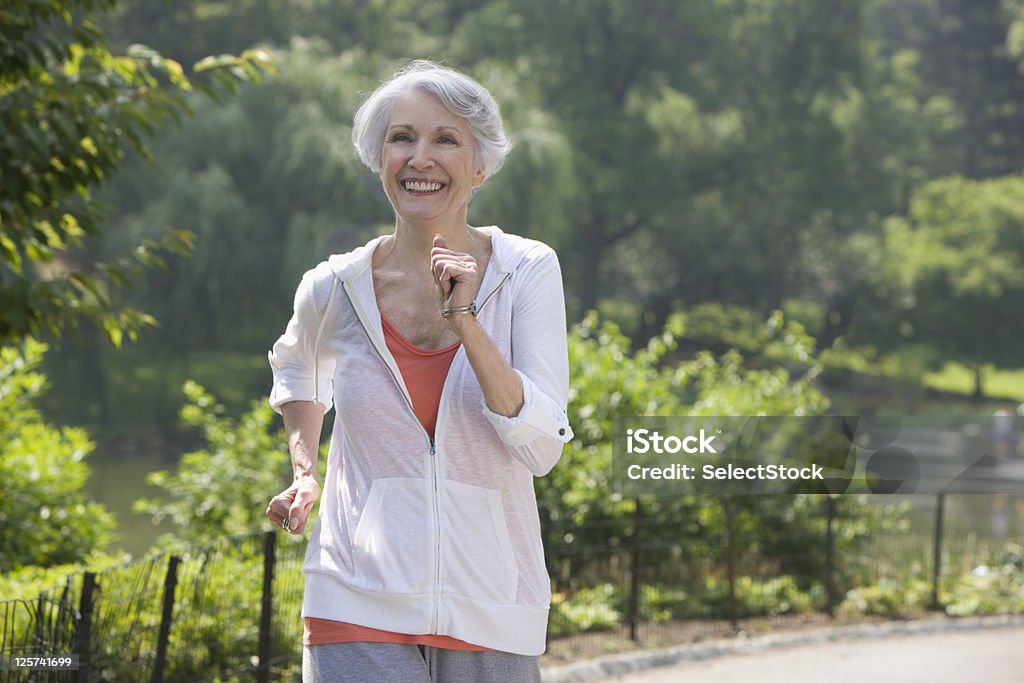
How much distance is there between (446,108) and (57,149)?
3207 mm

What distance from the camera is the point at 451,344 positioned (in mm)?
2549

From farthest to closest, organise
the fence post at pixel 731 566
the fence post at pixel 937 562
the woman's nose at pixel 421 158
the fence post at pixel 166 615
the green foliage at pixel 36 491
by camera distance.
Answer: the fence post at pixel 937 562 → the fence post at pixel 731 566 → the green foliage at pixel 36 491 → the fence post at pixel 166 615 → the woman's nose at pixel 421 158

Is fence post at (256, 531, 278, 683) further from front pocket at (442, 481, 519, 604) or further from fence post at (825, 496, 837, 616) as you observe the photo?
fence post at (825, 496, 837, 616)

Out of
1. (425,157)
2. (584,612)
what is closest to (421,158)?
(425,157)

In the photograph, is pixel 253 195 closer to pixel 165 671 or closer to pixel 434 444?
pixel 165 671

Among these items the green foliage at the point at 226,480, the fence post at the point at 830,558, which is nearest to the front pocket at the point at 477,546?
the green foliage at the point at 226,480

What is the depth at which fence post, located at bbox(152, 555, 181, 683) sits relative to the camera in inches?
206

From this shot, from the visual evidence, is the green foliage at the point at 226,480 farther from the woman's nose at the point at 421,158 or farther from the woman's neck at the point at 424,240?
the woman's nose at the point at 421,158

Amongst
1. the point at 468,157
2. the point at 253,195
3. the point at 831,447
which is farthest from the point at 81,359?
the point at 468,157

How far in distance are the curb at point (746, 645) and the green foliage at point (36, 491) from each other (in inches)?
103

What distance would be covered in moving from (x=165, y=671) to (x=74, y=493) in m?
2.33

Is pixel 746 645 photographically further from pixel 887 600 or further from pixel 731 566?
pixel 887 600

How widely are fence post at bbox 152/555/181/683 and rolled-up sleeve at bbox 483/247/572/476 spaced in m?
3.04

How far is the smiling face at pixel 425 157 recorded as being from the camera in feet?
8.52
